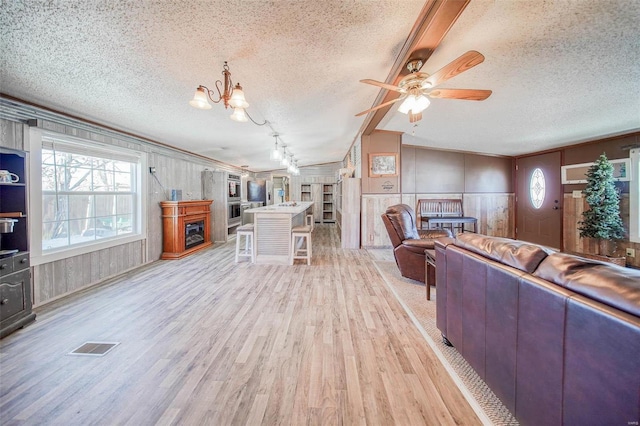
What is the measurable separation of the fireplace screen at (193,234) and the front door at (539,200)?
7.92 meters

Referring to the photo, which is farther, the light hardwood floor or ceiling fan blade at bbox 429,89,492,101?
ceiling fan blade at bbox 429,89,492,101

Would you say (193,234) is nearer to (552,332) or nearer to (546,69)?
(552,332)

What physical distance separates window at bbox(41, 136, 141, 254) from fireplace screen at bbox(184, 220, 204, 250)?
96 centimetres

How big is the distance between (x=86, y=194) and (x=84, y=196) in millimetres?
36

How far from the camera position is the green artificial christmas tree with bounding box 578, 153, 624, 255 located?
13.3 ft

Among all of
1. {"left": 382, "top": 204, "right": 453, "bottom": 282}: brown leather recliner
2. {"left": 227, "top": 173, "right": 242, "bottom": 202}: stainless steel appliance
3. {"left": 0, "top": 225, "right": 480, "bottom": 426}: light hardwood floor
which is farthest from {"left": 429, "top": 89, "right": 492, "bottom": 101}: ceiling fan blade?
{"left": 227, "top": 173, "right": 242, "bottom": 202}: stainless steel appliance

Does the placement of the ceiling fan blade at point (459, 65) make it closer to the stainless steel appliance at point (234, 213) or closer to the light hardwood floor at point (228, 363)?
the light hardwood floor at point (228, 363)

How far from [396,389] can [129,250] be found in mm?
4465

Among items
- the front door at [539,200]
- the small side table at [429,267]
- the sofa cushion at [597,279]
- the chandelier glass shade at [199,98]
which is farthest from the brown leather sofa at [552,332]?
the front door at [539,200]

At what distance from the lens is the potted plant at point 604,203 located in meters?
4.06

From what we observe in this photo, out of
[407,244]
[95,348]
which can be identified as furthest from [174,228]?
[407,244]

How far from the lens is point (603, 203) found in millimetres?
4117

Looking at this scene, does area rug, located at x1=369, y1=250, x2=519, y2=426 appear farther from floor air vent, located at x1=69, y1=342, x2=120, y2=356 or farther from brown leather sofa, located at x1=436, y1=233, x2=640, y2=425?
floor air vent, located at x1=69, y1=342, x2=120, y2=356

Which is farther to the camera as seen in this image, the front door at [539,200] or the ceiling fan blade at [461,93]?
the front door at [539,200]
